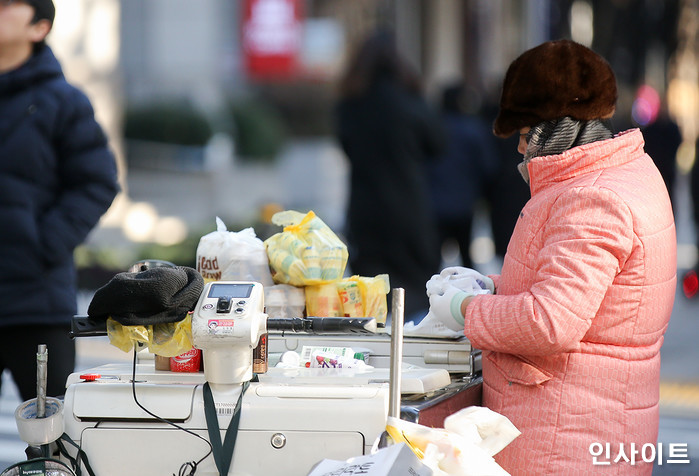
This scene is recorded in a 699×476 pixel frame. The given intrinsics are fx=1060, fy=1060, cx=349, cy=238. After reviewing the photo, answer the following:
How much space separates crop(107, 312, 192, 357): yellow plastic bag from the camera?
264cm

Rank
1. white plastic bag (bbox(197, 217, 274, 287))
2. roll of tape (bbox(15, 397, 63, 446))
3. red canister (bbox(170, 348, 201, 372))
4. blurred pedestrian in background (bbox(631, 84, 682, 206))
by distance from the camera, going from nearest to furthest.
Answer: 1. roll of tape (bbox(15, 397, 63, 446))
2. red canister (bbox(170, 348, 201, 372))
3. white plastic bag (bbox(197, 217, 274, 287))
4. blurred pedestrian in background (bbox(631, 84, 682, 206))

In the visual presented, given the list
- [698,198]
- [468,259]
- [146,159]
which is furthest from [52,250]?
[146,159]

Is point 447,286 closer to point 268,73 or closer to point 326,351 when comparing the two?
point 326,351

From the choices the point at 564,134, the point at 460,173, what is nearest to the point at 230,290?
the point at 564,134

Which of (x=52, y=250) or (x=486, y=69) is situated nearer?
(x=52, y=250)

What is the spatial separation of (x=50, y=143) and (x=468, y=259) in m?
5.41

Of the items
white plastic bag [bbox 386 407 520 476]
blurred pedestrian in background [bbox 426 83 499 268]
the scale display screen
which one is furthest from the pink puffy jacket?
blurred pedestrian in background [bbox 426 83 499 268]

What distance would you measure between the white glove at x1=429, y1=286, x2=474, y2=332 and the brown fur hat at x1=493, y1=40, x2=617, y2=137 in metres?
0.52

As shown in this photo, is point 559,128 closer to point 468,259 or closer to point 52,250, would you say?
point 52,250

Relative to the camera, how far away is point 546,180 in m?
2.87

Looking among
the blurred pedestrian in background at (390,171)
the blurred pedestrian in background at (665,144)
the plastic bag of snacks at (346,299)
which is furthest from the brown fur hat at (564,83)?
the blurred pedestrian in background at (665,144)

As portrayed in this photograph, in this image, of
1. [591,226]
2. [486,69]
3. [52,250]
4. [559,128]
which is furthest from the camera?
[486,69]

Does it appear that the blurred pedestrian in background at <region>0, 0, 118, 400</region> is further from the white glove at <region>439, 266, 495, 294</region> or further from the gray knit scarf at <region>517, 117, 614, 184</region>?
the gray knit scarf at <region>517, 117, 614, 184</region>

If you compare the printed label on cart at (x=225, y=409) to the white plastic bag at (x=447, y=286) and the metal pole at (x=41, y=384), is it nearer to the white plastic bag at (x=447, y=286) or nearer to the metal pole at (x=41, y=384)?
the metal pole at (x=41, y=384)
